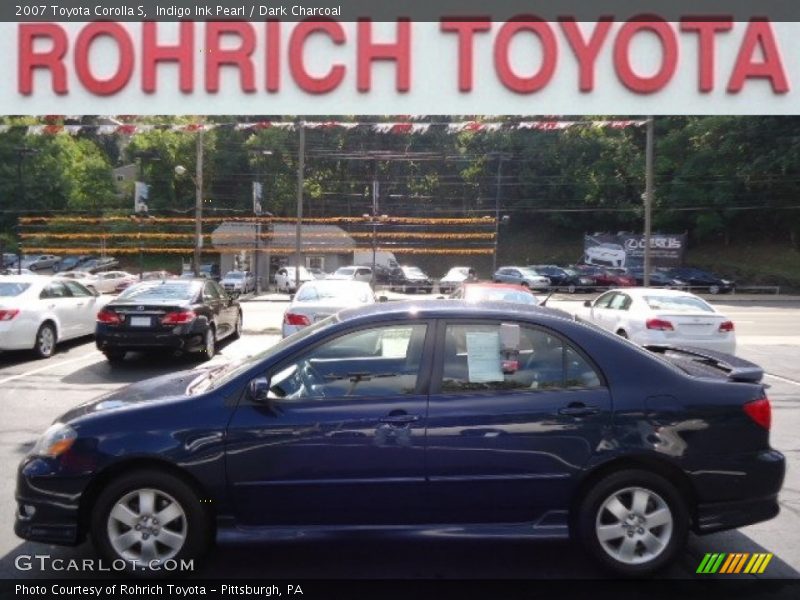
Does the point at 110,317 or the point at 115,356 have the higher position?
the point at 110,317

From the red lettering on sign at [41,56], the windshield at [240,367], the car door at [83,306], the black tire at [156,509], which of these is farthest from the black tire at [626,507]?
the car door at [83,306]

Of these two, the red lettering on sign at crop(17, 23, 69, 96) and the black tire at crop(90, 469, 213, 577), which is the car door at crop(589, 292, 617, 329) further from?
the black tire at crop(90, 469, 213, 577)

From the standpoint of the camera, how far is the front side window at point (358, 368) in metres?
4.18

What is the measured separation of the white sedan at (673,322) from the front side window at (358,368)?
24.6ft

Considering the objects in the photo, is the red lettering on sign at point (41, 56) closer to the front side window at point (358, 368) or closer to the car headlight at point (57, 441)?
the car headlight at point (57, 441)

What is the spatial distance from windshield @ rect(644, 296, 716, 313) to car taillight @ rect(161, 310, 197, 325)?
24.8ft

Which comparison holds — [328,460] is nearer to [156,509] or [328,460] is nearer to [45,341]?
[156,509]

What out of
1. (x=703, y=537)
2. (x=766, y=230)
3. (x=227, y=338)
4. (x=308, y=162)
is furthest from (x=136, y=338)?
(x=766, y=230)

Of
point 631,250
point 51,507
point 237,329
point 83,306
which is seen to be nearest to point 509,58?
point 237,329

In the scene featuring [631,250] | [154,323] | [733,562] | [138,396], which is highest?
[631,250]

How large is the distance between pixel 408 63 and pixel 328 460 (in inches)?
295

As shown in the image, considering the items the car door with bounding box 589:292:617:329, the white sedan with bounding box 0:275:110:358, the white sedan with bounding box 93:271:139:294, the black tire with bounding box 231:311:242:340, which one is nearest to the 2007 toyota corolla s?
the white sedan with bounding box 0:275:110:358

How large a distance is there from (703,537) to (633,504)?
1.01m

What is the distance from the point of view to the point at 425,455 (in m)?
4.03
